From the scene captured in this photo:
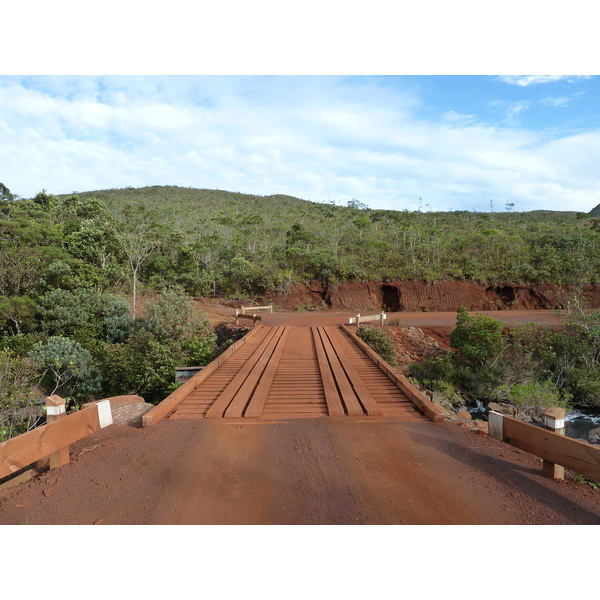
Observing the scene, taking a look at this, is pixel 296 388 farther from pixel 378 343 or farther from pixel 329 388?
pixel 378 343

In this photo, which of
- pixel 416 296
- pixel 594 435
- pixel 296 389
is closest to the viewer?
pixel 296 389

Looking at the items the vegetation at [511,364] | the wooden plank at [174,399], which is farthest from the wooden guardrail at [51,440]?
the vegetation at [511,364]

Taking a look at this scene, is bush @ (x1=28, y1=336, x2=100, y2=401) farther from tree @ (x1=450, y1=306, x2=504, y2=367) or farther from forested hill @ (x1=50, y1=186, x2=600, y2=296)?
tree @ (x1=450, y1=306, x2=504, y2=367)

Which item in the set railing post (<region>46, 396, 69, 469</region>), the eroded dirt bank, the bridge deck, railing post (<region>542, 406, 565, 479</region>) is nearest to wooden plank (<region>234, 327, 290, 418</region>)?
the bridge deck

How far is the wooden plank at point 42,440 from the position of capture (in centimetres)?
251

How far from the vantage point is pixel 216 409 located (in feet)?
15.2

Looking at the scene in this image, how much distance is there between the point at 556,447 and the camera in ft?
8.89

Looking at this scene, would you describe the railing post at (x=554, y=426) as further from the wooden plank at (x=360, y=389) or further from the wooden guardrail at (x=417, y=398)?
the wooden plank at (x=360, y=389)

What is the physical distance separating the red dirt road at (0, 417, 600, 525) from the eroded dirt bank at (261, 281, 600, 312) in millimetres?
19422

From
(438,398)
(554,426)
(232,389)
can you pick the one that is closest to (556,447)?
(554,426)

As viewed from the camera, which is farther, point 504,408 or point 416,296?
point 416,296

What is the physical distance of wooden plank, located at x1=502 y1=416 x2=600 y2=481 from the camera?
2.44 metres

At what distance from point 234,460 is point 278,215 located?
46636 millimetres

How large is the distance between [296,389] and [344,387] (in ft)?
2.35
